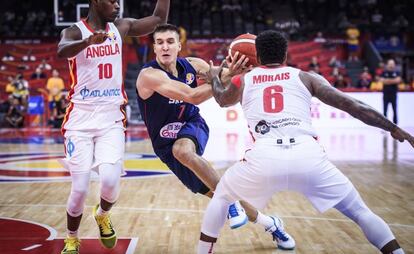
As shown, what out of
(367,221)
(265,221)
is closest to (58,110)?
(265,221)

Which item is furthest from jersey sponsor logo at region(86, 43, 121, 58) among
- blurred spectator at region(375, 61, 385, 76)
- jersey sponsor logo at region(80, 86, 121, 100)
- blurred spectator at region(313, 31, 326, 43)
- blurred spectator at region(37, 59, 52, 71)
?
blurred spectator at region(313, 31, 326, 43)

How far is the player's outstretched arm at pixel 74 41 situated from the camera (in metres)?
4.23

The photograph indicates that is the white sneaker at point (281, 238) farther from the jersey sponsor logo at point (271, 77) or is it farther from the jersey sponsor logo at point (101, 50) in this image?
the jersey sponsor logo at point (101, 50)

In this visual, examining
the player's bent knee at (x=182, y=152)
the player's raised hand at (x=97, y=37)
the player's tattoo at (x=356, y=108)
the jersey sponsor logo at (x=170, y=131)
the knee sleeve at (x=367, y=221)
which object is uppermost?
the player's raised hand at (x=97, y=37)

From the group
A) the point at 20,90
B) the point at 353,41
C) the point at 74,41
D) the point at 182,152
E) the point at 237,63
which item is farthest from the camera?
the point at 353,41

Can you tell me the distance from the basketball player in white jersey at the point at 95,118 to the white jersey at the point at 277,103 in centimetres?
131

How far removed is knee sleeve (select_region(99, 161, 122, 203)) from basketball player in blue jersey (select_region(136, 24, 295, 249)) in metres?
0.59

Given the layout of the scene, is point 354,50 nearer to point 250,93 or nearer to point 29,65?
point 29,65

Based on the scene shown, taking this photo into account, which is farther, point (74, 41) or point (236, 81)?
point (74, 41)

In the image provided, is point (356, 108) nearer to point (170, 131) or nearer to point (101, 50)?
point (170, 131)

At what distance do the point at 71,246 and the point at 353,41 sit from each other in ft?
69.2

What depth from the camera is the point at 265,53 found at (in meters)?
3.92

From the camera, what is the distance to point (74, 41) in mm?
4484

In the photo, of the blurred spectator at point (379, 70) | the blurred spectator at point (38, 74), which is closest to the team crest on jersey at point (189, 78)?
the blurred spectator at point (379, 70)
